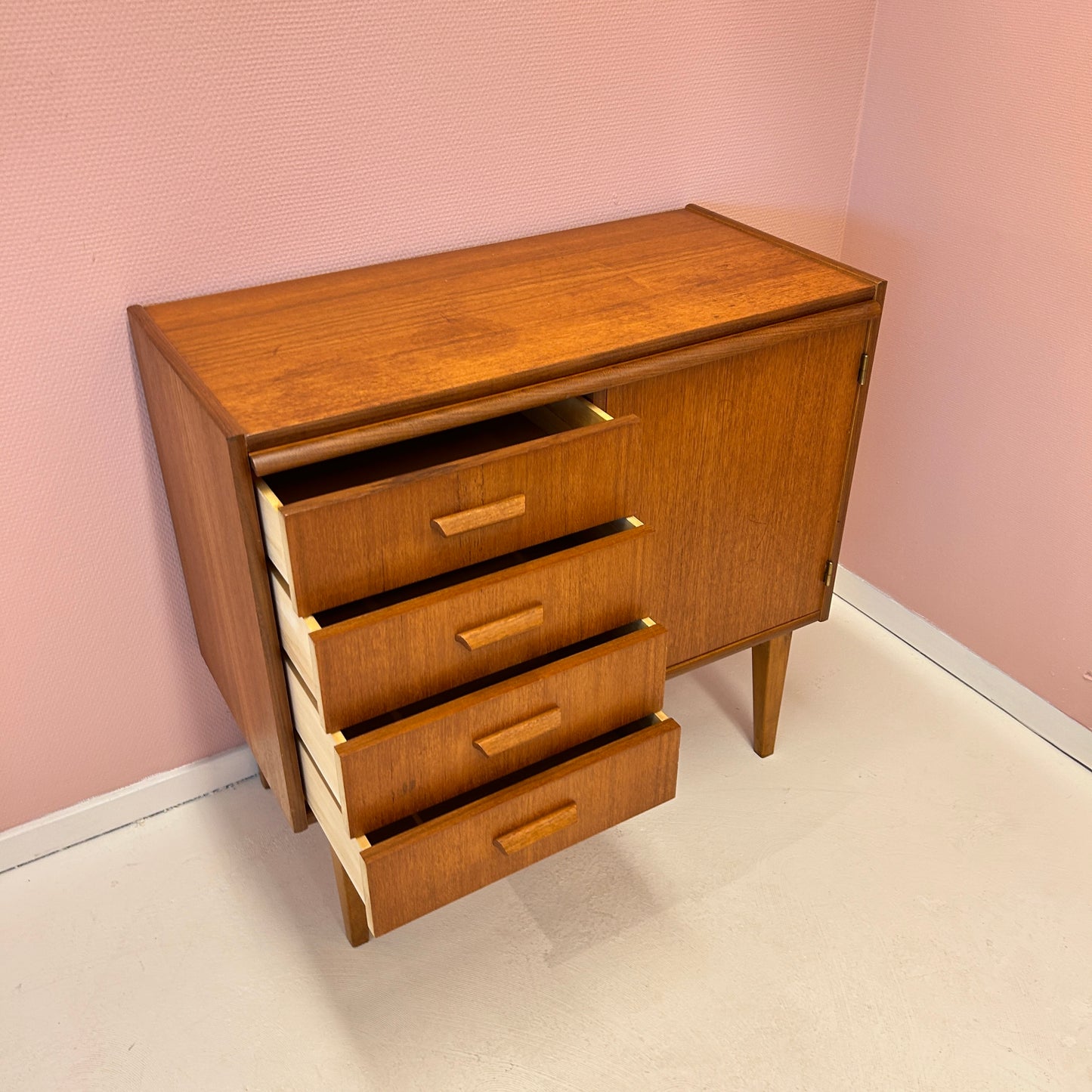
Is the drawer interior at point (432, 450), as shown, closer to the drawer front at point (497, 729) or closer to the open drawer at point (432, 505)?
the open drawer at point (432, 505)

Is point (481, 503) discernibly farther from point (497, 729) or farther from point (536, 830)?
point (536, 830)

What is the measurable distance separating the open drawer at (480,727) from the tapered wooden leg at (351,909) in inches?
10.0

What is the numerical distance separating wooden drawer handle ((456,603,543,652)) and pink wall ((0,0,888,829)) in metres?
0.56

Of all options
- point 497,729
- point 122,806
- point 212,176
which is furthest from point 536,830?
point 212,176

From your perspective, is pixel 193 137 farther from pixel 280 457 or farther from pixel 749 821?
pixel 749 821

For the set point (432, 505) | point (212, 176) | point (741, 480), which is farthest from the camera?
point (741, 480)

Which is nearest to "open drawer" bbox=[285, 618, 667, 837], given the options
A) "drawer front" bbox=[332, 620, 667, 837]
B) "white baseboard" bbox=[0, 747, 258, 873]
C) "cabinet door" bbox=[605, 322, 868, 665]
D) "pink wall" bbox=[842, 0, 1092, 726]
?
"drawer front" bbox=[332, 620, 667, 837]

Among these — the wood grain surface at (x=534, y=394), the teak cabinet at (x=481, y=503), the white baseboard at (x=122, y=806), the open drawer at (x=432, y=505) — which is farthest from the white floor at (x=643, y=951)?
the wood grain surface at (x=534, y=394)

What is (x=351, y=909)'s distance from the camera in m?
1.40

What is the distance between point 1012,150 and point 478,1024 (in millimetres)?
1410

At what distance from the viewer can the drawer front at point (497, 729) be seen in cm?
108

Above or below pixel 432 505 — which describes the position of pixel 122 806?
below

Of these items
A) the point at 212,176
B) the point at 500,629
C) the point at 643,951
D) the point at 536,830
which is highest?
the point at 212,176

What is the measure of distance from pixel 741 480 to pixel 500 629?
447mm
